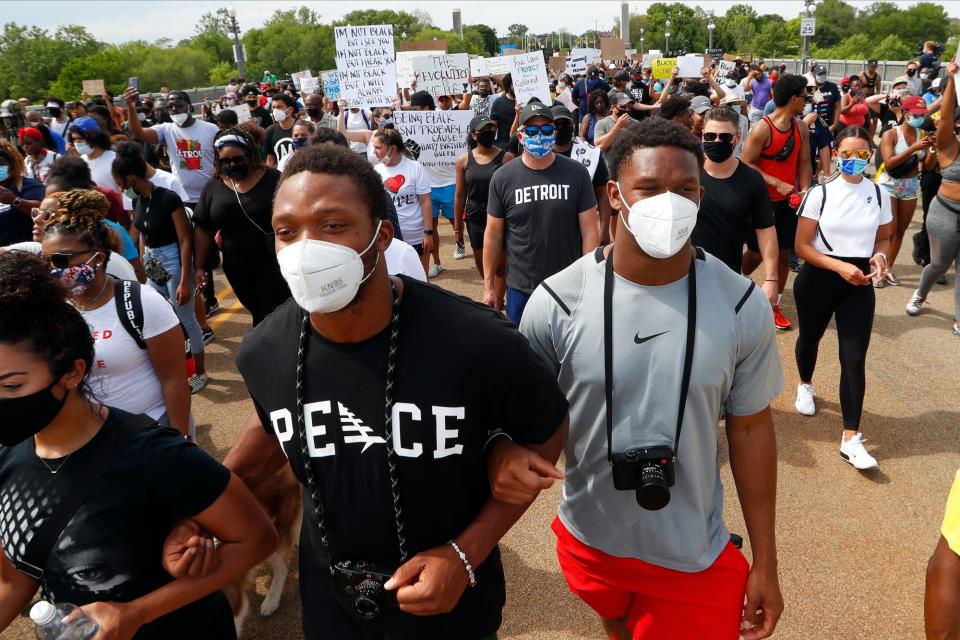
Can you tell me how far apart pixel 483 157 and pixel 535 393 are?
526cm

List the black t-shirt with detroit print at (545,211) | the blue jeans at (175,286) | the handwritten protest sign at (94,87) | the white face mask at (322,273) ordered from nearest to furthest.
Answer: the white face mask at (322,273) → the black t-shirt with detroit print at (545,211) → the blue jeans at (175,286) → the handwritten protest sign at (94,87)

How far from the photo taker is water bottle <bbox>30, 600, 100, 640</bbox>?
1458mm

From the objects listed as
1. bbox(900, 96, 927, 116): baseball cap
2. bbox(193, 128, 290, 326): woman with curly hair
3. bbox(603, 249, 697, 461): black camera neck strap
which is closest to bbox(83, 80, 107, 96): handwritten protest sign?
bbox(193, 128, 290, 326): woman with curly hair

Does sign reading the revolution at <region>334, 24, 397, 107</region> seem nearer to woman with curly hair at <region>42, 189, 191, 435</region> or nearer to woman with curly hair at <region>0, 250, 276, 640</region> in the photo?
woman with curly hair at <region>42, 189, 191, 435</region>

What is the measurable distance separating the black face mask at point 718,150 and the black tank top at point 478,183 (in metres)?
2.54

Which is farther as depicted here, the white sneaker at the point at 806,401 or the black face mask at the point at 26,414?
the white sneaker at the point at 806,401

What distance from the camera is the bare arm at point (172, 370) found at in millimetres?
3100

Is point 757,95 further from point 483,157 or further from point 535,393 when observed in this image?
point 535,393

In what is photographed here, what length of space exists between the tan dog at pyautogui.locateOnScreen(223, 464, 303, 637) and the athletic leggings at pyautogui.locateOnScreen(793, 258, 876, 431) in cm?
338

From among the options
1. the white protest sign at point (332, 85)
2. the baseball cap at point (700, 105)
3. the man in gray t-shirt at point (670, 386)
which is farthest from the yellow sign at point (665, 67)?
the man in gray t-shirt at point (670, 386)

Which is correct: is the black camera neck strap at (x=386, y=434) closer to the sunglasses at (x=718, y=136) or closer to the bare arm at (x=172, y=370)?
the bare arm at (x=172, y=370)

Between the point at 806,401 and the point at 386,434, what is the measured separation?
4.24 m

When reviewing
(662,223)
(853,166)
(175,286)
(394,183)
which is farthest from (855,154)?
(175,286)

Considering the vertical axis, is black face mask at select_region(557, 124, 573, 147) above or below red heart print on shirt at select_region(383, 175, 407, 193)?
above
